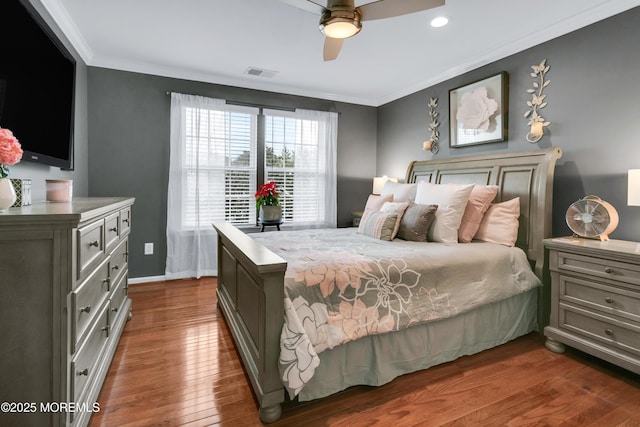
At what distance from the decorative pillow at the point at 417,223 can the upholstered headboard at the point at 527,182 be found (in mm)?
751

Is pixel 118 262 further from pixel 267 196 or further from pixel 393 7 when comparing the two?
pixel 393 7

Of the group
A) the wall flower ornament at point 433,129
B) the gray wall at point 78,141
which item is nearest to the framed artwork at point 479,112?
the wall flower ornament at point 433,129

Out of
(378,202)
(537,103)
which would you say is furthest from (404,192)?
(537,103)

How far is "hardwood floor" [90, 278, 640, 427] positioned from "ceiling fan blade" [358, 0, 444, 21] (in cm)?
219

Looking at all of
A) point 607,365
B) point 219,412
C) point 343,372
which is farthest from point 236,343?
point 607,365

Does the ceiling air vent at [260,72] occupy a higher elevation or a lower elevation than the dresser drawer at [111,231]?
higher

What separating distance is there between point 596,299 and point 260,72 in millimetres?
3805

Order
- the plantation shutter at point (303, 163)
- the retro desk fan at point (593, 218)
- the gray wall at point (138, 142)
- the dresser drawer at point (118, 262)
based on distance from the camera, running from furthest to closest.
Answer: the plantation shutter at point (303, 163) < the gray wall at point (138, 142) < the retro desk fan at point (593, 218) < the dresser drawer at point (118, 262)

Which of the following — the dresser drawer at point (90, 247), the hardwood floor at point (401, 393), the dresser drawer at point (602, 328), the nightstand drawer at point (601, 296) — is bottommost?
the hardwood floor at point (401, 393)

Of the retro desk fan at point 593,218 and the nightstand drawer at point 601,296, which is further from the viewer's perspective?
the retro desk fan at point 593,218

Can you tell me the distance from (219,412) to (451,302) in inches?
59.2

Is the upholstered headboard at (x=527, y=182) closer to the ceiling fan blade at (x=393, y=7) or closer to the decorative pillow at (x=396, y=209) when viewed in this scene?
the decorative pillow at (x=396, y=209)

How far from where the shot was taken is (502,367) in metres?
2.10

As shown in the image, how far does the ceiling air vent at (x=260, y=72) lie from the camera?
12.3 ft
